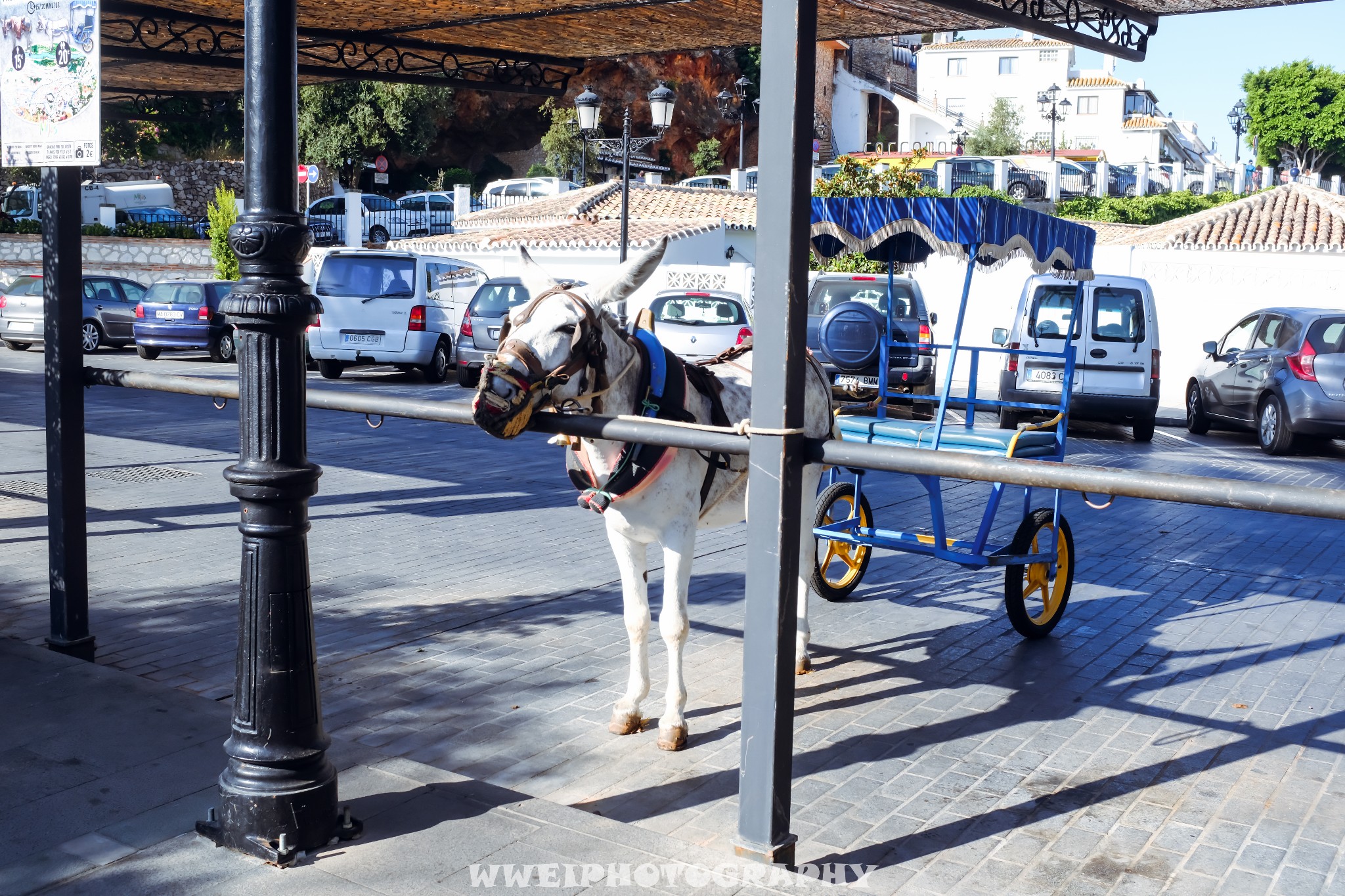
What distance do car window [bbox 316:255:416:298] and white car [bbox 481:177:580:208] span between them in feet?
75.9

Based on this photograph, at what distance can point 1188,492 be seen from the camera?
9.96 feet

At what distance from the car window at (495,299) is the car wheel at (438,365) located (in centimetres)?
104

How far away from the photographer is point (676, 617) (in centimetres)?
508

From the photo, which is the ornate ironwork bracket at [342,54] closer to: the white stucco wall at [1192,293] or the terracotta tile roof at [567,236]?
the white stucco wall at [1192,293]

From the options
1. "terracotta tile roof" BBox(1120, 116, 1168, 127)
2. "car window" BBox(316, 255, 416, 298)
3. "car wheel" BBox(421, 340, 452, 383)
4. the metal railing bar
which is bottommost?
"car wheel" BBox(421, 340, 452, 383)

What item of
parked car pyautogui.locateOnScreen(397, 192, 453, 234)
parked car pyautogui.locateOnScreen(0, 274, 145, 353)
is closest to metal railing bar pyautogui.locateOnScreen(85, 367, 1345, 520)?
parked car pyautogui.locateOnScreen(0, 274, 145, 353)

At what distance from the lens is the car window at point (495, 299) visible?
2086cm

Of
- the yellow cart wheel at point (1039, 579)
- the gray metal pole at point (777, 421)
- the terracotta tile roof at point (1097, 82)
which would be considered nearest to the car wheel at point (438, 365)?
the yellow cart wheel at point (1039, 579)

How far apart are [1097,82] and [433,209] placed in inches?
2205

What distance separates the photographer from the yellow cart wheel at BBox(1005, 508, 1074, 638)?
667 cm

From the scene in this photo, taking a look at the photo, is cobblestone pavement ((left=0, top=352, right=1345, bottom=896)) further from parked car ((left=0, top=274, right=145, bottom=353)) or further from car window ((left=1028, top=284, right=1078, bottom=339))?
parked car ((left=0, top=274, right=145, bottom=353))

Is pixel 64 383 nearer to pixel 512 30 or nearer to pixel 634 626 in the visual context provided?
pixel 634 626

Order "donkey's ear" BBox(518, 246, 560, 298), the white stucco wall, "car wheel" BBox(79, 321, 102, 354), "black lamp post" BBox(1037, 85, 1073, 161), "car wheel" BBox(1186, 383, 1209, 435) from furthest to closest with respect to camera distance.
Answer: "black lamp post" BBox(1037, 85, 1073, 161) < "car wheel" BBox(79, 321, 102, 354) < the white stucco wall < "car wheel" BBox(1186, 383, 1209, 435) < "donkey's ear" BBox(518, 246, 560, 298)

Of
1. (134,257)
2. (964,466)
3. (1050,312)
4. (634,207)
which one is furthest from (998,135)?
(964,466)
